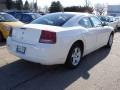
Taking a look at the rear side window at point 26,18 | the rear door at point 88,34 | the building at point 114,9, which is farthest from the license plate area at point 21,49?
the building at point 114,9

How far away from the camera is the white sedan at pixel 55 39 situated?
17.4 feet

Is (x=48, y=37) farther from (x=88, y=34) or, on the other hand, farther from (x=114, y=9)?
(x=114, y=9)

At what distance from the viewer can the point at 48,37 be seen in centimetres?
532

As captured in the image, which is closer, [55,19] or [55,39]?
[55,39]

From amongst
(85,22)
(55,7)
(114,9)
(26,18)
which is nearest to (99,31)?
(85,22)

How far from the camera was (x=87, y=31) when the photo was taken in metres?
6.68

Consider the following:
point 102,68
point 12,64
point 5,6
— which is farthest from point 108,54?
point 5,6

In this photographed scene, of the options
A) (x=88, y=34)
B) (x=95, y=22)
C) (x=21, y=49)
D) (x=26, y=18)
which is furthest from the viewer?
(x=26, y=18)

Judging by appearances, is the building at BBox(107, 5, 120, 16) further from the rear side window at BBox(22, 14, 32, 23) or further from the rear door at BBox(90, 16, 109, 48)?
the rear door at BBox(90, 16, 109, 48)

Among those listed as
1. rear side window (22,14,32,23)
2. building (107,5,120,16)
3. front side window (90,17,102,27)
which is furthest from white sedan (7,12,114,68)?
building (107,5,120,16)

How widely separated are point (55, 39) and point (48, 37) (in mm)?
167

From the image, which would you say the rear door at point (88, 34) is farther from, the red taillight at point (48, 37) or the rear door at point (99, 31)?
the red taillight at point (48, 37)

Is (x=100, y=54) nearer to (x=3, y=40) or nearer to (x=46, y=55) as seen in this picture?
(x=46, y=55)

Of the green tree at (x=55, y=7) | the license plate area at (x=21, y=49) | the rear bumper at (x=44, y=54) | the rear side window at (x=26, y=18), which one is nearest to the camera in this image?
the rear bumper at (x=44, y=54)
